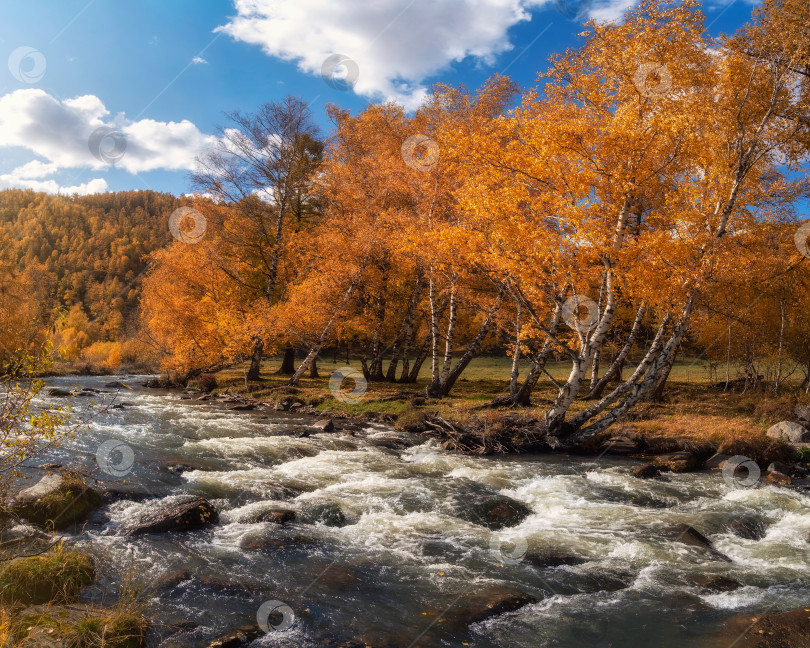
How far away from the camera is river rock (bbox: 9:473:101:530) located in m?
8.25

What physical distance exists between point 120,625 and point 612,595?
6.01 m

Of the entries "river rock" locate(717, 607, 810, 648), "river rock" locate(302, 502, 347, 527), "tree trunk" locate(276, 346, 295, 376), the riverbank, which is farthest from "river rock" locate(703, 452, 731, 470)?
"tree trunk" locate(276, 346, 295, 376)

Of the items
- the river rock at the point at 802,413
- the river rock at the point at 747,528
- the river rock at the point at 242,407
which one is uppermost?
the river rock at the point at 802,413

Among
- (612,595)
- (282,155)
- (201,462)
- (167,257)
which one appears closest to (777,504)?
(612,595)

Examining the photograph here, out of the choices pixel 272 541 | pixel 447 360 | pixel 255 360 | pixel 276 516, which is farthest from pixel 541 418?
pixel 255 360

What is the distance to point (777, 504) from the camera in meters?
11.1

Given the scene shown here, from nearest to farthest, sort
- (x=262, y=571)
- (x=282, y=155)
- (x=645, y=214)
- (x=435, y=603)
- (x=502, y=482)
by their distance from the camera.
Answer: (x=435, y=603), (x=262, y=571), (x=502, y=482), (x=645, y=214), (x=282, y=155)

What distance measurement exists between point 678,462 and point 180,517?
12.8 meters

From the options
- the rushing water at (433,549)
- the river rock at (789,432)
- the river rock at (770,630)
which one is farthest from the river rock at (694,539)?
the river rock at (789,432)

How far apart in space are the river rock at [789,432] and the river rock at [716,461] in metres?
2.45

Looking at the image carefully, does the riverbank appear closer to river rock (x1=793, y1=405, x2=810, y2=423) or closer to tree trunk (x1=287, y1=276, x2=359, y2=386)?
river rock (x1=793, y1=405, x2=810, y2=423)

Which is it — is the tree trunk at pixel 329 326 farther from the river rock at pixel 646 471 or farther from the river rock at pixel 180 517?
the river rock at pixel 180 517

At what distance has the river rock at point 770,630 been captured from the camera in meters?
5.56

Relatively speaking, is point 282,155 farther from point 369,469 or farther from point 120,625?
point 120,625
